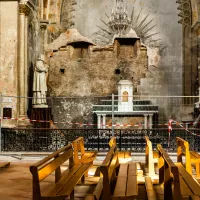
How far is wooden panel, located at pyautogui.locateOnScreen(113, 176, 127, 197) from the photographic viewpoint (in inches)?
160

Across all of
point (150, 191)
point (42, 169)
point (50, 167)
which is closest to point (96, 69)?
point (150, 191)

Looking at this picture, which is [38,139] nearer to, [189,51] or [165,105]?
[165,105]

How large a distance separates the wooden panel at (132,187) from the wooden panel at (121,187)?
0.05 metres

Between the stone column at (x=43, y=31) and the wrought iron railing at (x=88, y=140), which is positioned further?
the stone column at (x=43, y=31)

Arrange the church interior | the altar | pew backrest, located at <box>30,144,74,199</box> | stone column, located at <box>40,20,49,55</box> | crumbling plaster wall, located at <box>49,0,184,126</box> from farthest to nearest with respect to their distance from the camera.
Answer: crumbling plaster wall, located at <box>49,0,184,126</box> < stone column, located at <box>40,20,49,55</box> < the church interior < the altar < pew backrest, located at <box>30,144,74,199</box>

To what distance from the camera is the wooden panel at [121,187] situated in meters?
4.07

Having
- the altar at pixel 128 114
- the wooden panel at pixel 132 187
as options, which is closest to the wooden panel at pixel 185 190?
the wooden panel at pixel 132 187

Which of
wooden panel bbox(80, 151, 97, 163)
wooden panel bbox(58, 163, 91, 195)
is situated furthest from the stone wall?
wooden panel bbox(58, 163, 91, 195)

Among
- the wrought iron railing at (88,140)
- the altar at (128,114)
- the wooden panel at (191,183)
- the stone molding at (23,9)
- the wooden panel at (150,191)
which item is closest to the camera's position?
the wooden panel at (191,183)

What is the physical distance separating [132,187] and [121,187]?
139 millimetres

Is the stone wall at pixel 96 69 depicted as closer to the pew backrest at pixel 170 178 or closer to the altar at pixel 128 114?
the altar at pixel 128 114

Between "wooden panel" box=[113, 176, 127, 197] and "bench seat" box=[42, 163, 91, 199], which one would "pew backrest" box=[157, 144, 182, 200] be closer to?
"wooden panel" box=[113, 176, 127, 197]

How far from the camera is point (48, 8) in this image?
1705cm

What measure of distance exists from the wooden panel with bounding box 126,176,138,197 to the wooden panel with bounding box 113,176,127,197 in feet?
0.16
